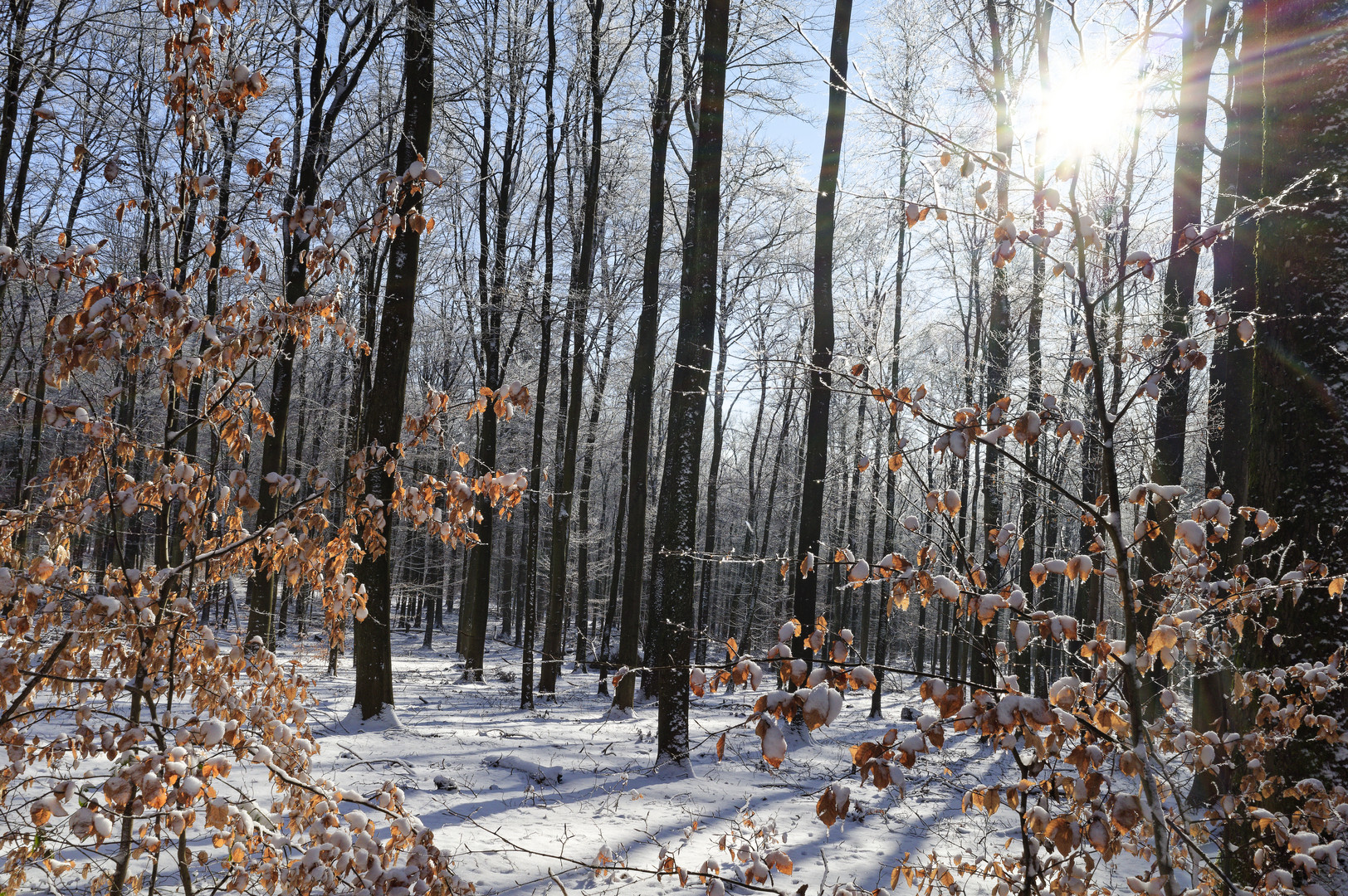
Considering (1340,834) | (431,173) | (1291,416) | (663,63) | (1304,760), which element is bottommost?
(1340,834)

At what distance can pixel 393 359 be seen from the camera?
8.34 metres

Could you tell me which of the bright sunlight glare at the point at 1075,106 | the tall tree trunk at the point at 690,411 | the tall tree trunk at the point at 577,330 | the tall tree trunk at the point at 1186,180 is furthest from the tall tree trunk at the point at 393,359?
the tall tree trunk at the point at 1186,180

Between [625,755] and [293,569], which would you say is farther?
[625,755]

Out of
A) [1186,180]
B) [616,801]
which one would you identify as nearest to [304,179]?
[616,801]

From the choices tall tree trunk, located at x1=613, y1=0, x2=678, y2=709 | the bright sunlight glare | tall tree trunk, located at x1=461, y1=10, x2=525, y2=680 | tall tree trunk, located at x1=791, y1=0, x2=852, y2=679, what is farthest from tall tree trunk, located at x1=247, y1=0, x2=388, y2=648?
the bright sunlight glare

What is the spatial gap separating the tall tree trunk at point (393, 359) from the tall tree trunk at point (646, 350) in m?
4.03

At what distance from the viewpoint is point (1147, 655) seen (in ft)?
7.27

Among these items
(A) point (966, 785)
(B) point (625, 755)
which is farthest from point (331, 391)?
(A) point (966, 785)

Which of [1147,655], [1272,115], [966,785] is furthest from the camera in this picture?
[966,785]

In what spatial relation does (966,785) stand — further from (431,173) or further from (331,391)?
(331,391)

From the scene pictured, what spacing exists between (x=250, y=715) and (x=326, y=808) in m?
0.56

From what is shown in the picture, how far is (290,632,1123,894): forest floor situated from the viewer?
5.11m

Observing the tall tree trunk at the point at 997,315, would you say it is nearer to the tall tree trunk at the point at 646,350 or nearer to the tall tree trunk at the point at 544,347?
the tall tree trunk at the point at 646,350

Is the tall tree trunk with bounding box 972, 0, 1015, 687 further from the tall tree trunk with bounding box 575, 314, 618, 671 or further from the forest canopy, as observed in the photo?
the tall tree trunk with bounding box 575, 314, 618, 671
